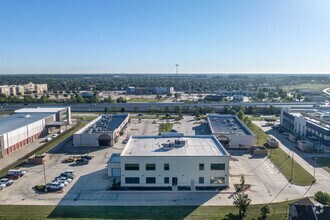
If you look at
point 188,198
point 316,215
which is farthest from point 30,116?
point 316,215

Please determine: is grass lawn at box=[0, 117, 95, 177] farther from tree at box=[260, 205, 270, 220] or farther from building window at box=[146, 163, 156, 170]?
tree at box=[260, 205, 270, 220]

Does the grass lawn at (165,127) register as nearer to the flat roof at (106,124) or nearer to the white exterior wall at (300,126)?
the flat roof at (106,124)

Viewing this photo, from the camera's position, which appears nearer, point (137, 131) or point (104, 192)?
point (104, 192)

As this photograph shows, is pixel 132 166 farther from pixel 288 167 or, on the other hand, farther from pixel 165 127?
pixel 165 127

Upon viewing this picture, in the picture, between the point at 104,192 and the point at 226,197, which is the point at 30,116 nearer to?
the point at 104,192

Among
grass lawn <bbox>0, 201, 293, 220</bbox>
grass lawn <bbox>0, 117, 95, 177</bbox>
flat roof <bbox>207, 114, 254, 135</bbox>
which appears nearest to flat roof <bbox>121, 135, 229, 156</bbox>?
grass lawn <bbox>0, 201, 293, 220</bbox>

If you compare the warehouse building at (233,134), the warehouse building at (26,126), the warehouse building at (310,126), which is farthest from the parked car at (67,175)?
the warehouse building at (310,126)
